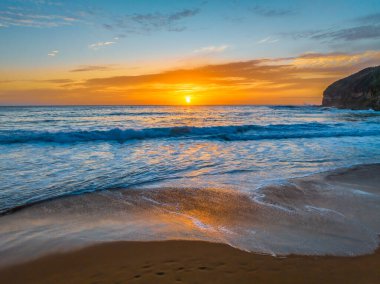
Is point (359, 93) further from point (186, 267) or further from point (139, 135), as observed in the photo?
point (186, 267)

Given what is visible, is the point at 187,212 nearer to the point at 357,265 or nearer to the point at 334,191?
the point at 357,265

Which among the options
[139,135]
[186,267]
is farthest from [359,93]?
[186,267]

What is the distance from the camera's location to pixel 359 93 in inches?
3019

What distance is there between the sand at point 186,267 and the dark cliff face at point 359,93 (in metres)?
70.7

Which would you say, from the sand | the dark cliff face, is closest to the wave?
the sand

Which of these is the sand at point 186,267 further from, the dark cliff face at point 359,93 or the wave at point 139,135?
the dark cliff face at point 359,93

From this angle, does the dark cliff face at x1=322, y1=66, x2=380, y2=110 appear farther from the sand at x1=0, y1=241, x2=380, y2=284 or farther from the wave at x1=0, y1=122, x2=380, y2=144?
the sand at x1=0, y1=241, x2=380, y2=284

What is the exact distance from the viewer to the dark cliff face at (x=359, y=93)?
68500 millimetres

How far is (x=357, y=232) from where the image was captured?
14.8ft

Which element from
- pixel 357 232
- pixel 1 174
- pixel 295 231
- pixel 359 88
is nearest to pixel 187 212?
pixel 295 231

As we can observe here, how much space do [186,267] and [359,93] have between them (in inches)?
3339

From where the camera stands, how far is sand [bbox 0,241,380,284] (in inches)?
128

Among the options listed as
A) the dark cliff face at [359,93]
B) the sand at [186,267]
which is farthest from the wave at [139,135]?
the dark cliff face at [359,93]

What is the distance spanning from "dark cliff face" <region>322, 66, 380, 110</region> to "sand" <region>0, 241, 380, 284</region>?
70.7 metres
